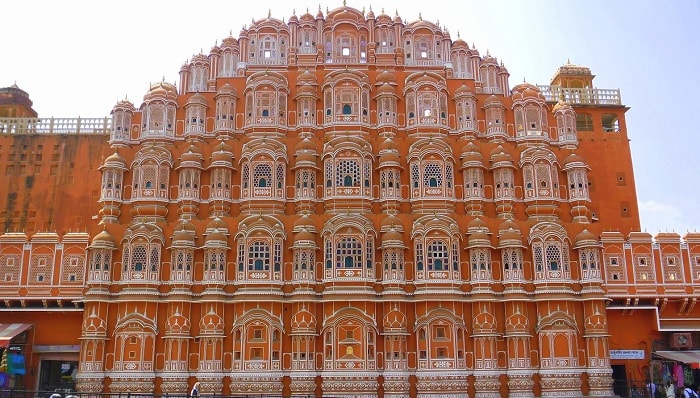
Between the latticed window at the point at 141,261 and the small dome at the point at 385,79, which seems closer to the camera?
the latticed window at the point at 141,261

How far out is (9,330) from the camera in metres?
30.9

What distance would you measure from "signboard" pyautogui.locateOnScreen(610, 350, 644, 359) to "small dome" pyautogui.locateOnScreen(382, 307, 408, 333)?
11017mm

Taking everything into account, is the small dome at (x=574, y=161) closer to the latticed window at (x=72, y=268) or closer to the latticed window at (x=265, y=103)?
the latticed window at (x=265, y=103)

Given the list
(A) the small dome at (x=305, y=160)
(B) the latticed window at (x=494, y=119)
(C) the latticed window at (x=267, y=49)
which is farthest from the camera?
(C) the latticed window at (x=267, y=49)

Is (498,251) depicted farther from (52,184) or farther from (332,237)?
(52,184)

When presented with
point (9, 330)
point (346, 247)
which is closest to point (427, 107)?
point (346, 247)

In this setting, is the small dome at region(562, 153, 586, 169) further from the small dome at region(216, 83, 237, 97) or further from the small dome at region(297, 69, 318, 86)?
the small dome at region(216, 83, 237, 97)

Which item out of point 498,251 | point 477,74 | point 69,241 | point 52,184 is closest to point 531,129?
point 477,74

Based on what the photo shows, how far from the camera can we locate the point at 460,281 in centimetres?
3066

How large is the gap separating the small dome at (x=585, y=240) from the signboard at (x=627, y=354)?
5.76 m

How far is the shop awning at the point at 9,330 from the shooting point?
29703 millimetres

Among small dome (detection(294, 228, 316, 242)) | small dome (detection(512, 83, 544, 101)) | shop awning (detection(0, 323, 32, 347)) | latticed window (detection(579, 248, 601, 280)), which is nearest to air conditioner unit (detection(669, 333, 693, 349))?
latticed window (detection(579, 248, 601, 280))

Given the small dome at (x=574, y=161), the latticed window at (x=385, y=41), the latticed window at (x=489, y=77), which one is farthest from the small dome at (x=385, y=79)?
the small dome at (x=574, y=161)

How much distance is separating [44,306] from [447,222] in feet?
66.0
